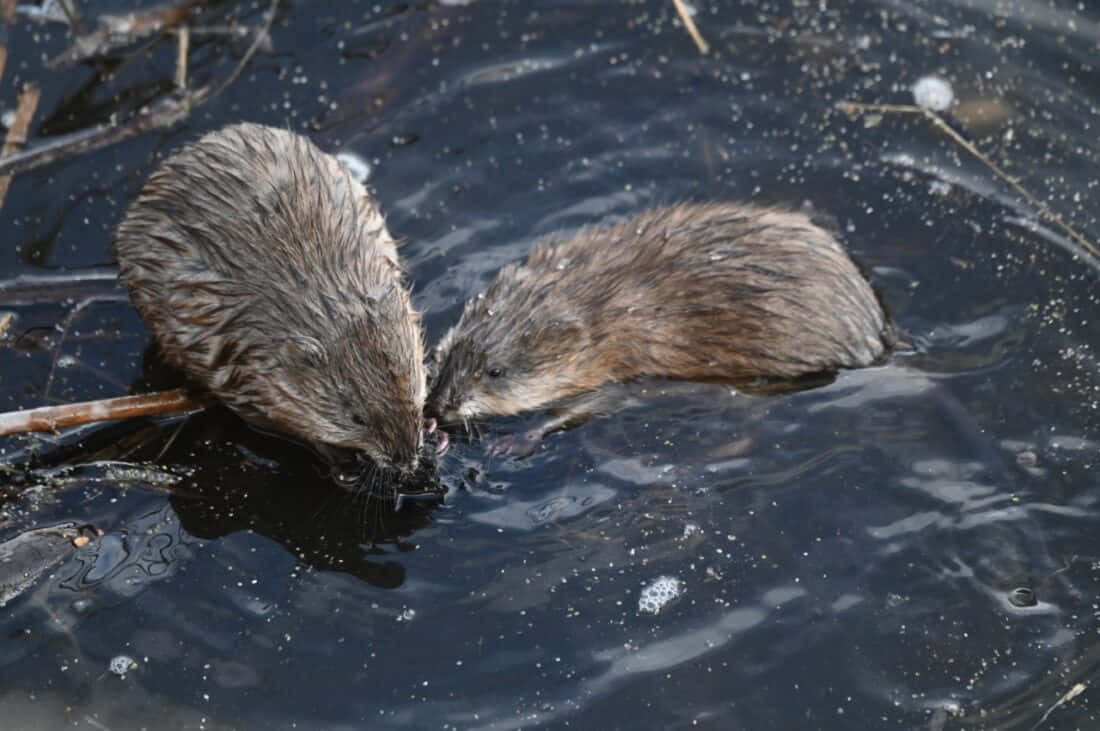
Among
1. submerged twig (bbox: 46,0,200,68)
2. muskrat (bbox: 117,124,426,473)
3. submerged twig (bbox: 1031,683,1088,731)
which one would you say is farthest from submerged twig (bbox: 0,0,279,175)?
submerged twig (bbox: 1031,683,1088,731)

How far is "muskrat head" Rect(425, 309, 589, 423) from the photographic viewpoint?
14.5ft

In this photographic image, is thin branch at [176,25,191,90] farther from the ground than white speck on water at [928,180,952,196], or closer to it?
farther from the ground

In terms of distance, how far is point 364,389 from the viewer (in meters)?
3.90

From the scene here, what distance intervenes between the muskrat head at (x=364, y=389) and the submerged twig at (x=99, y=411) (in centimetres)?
64

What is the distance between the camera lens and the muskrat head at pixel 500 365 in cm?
441

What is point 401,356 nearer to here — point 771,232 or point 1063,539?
point 771,232

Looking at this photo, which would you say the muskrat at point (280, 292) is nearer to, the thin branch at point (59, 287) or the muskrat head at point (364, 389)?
the muskrat head at point (364, 389)

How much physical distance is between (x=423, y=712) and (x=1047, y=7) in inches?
162

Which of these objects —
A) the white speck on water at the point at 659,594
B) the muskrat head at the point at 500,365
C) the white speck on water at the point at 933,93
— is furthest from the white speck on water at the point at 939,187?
the white speck on water at the point at 659,594

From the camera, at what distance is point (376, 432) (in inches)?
155

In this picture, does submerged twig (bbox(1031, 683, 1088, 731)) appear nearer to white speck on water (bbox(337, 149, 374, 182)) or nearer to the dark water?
the dark water

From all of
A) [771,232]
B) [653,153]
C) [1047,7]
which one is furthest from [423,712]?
[1047,7]

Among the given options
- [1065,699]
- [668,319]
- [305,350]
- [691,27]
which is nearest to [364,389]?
[305,350]

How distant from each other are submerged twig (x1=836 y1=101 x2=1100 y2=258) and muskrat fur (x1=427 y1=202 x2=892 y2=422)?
95 cm
